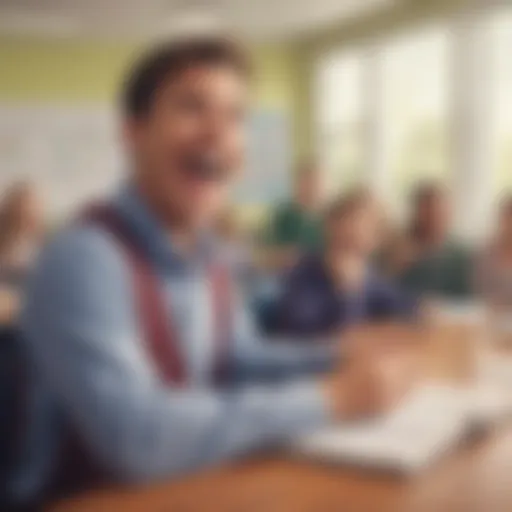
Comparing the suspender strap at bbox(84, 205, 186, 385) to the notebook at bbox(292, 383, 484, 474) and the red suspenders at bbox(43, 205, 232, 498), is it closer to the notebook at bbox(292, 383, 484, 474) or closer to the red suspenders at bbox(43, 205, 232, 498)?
the red suspenders at bbox(43, 205, 232, 498)

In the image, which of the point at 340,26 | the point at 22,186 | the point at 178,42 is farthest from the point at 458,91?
the point at 22,186

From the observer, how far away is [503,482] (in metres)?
0.57

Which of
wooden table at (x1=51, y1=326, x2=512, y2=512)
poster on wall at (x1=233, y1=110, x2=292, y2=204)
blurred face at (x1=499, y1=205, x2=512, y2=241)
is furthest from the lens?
blurred face at (x1=499, y1=205, x2=512, y2=241)

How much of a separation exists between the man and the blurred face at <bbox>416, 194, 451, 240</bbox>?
160mm

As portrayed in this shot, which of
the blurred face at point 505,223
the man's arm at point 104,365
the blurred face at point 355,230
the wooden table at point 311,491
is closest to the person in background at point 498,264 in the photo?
the blurred face at point 505,223

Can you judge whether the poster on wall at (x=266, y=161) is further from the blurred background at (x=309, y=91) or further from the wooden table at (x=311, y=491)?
the wooden table at (x=311, y=491)

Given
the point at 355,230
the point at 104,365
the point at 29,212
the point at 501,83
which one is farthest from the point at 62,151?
the point at 501,83

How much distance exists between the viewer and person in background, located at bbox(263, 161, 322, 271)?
66 centimetres

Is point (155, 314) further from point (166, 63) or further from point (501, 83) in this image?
point (501, 83)

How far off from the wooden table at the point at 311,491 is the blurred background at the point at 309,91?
0.19m

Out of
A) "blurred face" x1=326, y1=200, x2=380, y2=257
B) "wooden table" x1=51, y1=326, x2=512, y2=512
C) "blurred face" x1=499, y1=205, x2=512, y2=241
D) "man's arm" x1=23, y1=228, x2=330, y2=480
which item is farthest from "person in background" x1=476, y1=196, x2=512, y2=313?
"man's arm" x1=23, y1=228, x2=330, y2=480

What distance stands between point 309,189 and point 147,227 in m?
0.16

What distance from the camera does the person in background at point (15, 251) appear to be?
1.81 feet

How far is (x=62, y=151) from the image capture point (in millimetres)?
590
